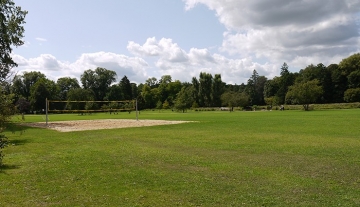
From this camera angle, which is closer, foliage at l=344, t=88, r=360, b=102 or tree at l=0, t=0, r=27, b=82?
tree at l=0, t=0, r=27, b=82

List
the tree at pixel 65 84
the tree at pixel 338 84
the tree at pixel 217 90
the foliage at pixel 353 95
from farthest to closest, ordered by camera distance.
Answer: the tree at pixel 65 84 → the tree at pixel 217 90 → the tree at pixel 338 84 → the foliage at pixel 353 95

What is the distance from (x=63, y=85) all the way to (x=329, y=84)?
Result: 110626 millimetres

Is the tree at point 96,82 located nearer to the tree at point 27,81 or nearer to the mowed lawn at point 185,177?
the tree at point 27,81

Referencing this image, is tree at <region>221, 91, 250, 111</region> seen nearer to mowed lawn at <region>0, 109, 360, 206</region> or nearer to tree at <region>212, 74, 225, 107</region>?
tree at <region>212, 74, 225, 107</region>

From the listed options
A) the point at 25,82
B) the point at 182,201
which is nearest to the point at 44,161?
the point at 182,201

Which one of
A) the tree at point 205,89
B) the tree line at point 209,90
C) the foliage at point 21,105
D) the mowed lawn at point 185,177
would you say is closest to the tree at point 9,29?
the foliage at point 21,105

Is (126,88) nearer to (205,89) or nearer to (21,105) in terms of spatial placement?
(205,89)

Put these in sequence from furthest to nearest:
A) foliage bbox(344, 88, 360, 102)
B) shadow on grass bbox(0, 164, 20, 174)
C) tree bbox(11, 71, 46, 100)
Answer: tree bbox(11, 71, 46, 100), foliage bbox(344, 88, 360, 102), shadow on grass bbox(0, 164, 20, 174)

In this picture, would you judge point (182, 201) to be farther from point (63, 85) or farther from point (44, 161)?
point (63, 85)

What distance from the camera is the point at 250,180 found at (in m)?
8.25

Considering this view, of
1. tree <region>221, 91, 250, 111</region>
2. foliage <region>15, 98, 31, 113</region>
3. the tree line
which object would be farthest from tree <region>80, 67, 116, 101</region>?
foliage <region>15, 98, 31, 113</region>

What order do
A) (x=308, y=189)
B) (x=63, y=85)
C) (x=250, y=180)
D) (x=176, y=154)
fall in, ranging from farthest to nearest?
(x=63, y=85), (x=176, y=154), (x=250, y=180), (x=308, y=189)

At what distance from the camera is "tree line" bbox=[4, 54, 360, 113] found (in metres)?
91.3

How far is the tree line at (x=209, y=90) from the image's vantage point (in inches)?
3595
